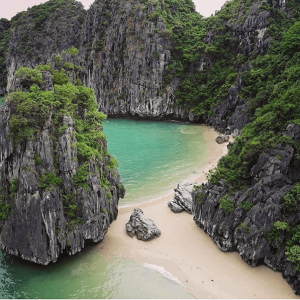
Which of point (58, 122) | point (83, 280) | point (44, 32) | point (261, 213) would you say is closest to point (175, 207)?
point (261, 213)

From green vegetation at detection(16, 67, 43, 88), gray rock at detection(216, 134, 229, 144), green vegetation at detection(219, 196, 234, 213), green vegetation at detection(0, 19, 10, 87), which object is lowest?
green vegetation at detection(219, 196, 234, 213)

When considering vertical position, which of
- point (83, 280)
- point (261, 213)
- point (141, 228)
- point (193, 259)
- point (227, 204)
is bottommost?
point (83, 280)

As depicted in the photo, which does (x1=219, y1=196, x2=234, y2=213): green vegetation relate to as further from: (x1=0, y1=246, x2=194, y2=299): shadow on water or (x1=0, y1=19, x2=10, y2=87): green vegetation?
(x1=0, y1=19, x2=10, y2=87): green vegetation

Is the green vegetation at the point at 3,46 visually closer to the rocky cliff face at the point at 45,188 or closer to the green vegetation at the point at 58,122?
the green vegetation at the point at 58,122

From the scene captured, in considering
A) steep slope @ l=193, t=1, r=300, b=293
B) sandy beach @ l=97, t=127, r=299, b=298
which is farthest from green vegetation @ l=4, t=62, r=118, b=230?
steep slope @ l=193, t=1, r=300, b=293

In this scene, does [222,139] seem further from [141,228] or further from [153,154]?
[141,228]

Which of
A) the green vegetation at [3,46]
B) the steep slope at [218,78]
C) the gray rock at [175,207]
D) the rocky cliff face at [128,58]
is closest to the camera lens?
the steep slope at [218,78]

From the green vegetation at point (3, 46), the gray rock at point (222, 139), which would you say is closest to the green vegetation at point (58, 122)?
the gray rock at point (222, 139)
